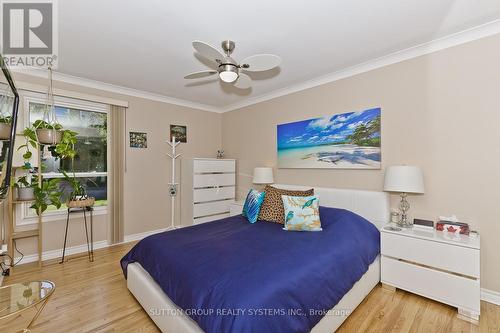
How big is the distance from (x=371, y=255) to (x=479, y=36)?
2.23 m

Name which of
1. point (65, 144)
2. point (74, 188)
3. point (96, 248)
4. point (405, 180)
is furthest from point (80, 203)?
point (405, 180)

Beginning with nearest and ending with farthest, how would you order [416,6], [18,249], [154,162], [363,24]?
[416,6]
[363,24]
[18,249]
[154,162]

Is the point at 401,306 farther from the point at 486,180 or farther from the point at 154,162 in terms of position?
the point at 154,162

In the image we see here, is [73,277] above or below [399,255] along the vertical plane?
below

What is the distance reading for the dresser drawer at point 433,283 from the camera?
1847 mm

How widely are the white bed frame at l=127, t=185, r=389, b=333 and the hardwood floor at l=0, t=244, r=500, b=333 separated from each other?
0.30ft

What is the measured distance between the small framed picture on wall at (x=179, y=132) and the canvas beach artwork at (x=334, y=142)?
1775mm

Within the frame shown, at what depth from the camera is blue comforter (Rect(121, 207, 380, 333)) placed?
49.3 inches

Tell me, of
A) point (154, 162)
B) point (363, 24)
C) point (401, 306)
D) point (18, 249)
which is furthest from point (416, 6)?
point (18, 249)

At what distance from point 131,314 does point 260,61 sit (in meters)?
2.38

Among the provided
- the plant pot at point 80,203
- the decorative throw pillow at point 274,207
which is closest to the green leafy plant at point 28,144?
the plant pot at point 80,203

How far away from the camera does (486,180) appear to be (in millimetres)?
2066

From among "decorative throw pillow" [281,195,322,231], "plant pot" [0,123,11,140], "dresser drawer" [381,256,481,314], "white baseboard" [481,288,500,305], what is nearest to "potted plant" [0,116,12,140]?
"plant pot" [0,123,11,140]

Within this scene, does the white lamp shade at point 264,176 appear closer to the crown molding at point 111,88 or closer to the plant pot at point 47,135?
the crown molding at point 111,88
